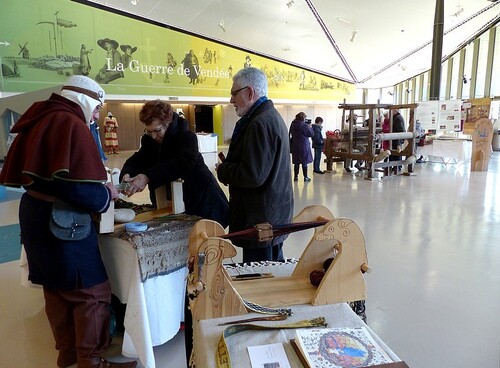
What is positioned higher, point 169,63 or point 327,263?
point 169,63

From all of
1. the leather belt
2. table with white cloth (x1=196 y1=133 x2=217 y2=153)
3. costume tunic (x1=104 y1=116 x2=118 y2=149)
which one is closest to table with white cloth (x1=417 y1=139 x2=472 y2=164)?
table with white cloth (x1=196 y1=133 x2=217 y2=153)

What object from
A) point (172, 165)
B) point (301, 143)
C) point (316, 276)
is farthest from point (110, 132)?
point (316, 276)

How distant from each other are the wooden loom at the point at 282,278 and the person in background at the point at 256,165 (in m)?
0.51

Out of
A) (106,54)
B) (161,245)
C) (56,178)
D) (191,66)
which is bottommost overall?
(161,245)

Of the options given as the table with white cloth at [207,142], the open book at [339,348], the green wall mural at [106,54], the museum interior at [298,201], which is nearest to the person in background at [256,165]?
the museum interior at [298,201]

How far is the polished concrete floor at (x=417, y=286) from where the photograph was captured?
2.12 m

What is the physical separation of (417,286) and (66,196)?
2625 millimetres

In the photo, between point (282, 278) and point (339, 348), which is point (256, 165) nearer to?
point (282, 278)

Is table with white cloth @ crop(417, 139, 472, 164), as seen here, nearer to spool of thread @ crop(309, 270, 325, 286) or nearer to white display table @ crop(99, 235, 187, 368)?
white display table @ crop(99, 235, 187, 368)

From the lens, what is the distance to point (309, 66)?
732 inches

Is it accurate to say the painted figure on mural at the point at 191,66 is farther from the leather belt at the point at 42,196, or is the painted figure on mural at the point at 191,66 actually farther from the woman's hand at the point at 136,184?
the leather belt at the point at 42,196

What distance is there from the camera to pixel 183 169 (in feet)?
6.93

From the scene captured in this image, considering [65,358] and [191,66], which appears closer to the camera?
[65,358]

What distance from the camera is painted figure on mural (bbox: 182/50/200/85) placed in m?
14.3
